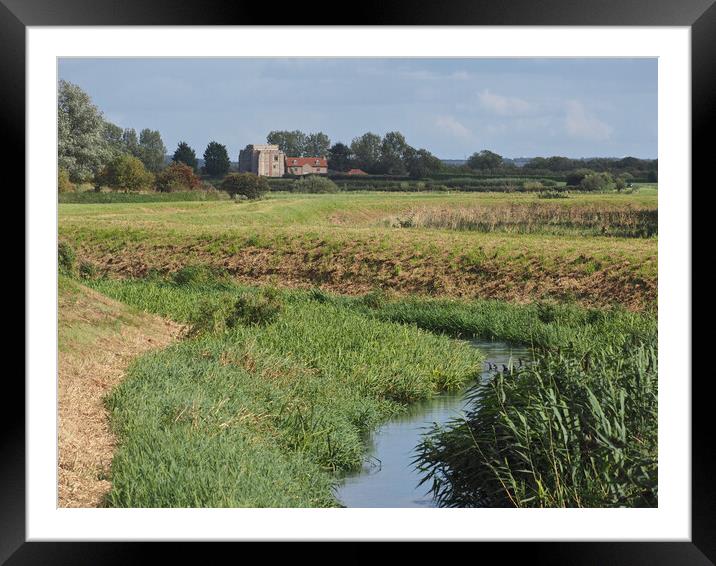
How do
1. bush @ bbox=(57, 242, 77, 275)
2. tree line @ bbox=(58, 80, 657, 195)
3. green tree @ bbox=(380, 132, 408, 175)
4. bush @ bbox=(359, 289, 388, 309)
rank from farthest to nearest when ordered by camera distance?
1. bush @ bbox=(359, 289, 388, 309)
2. green tree @ bbox=(380, 132, 408, 175)
3. bush @ bbox=(57, 242, 77, 275)
4. tree line @ bbox=(58, 80, 657, 195)

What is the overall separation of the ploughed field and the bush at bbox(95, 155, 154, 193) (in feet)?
0.84

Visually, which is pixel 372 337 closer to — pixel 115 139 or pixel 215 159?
pixel 215 159

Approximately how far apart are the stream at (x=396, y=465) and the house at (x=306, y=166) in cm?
240

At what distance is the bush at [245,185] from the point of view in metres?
8.91

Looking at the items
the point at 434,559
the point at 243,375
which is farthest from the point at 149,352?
the point at 434,559

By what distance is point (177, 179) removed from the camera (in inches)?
344

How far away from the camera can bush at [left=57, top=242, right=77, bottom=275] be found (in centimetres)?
890

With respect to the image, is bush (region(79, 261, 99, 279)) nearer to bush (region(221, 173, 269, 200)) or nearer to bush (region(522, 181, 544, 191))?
bush (region(221, 173, 269, 200))

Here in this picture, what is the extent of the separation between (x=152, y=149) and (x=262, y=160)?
3.33 ft

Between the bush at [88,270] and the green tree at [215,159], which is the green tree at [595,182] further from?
the bush at [88,270]

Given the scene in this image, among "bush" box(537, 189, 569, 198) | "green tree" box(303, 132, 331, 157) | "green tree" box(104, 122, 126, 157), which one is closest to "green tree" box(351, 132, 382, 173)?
"green tree" box(303, 132, 331, 157)

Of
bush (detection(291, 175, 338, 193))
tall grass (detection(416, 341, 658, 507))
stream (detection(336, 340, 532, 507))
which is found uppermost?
bush (detection(291, 175, 338, 193))

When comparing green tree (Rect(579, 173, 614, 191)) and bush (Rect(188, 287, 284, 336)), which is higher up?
green tree (Rect(579, 173, 614, 191))
